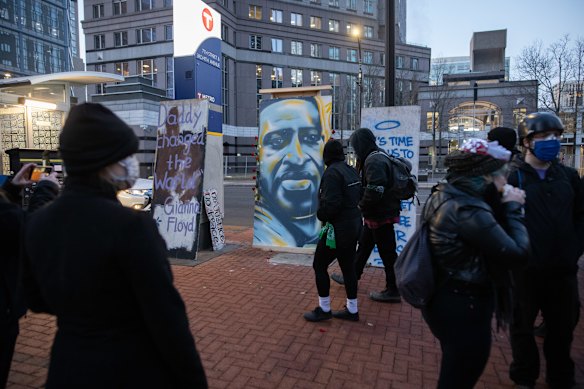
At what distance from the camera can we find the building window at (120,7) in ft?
144

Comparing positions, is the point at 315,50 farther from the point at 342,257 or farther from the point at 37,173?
the point at 37,173

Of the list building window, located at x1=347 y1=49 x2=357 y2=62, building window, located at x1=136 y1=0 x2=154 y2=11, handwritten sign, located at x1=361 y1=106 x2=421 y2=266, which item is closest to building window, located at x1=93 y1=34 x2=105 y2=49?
building window, located at x1=136 y1=0 x2=154 y2=11

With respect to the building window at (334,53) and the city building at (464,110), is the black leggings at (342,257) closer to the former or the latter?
the city building at (464,110)

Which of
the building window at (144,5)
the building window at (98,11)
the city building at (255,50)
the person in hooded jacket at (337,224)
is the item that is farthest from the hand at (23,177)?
the building window at (98,11)

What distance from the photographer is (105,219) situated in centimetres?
135

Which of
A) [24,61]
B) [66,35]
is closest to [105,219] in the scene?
[24,61]

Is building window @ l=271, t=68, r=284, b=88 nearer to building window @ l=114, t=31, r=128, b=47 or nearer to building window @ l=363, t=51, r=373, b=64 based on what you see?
building window @ l=363, t=51, r=373, b=64

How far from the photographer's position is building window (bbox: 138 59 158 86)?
140 feet

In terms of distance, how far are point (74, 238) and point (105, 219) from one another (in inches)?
4.9

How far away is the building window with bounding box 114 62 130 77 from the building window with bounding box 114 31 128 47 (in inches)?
84.1

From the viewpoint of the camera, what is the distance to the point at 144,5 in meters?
43.4

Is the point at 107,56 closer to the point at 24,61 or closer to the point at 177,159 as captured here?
the point at 177,159

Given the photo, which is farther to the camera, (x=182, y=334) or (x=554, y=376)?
(x=554, y=376)

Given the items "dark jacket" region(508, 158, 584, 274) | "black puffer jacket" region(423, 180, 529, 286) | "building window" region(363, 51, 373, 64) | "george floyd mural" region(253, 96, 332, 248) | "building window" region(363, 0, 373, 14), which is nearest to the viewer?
"black puffer jacket" region(423, 180, 529, 286)
